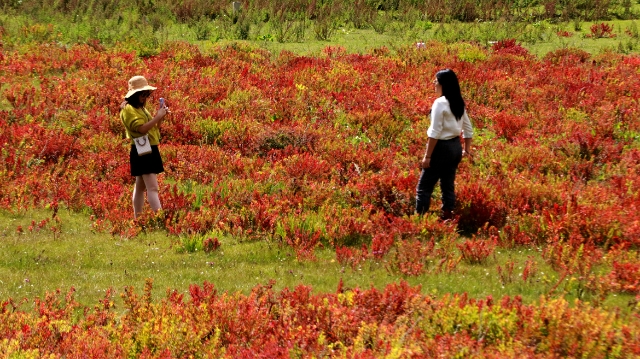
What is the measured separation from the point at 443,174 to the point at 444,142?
421 mm

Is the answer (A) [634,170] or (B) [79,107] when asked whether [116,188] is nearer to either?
(B) [79,107]

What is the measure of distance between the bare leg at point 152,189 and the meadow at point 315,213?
0.65 ft

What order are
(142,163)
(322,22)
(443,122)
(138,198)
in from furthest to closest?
(322,22) → (138,198) → (142,163) → (443,122)

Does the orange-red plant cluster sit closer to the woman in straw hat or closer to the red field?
the red field

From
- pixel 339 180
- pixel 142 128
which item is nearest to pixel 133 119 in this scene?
pixel 142 128

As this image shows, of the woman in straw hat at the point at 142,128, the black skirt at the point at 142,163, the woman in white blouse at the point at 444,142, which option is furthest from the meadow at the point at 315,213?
the black skirt at the point at 142,163

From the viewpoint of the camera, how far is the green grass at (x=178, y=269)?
7.42 meters

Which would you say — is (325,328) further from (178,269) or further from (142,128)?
(142,128)

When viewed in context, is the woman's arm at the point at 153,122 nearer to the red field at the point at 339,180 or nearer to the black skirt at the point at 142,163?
the black skirt at the point at 142,163

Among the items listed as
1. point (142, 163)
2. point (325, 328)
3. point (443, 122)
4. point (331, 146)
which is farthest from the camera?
point (331, 146)

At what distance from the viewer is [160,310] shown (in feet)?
20.9

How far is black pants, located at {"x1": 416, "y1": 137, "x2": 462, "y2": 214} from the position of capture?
8.91 meters

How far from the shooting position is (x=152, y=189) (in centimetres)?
941

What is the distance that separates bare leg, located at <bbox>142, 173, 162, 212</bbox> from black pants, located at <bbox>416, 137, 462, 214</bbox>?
3349 millimetres
